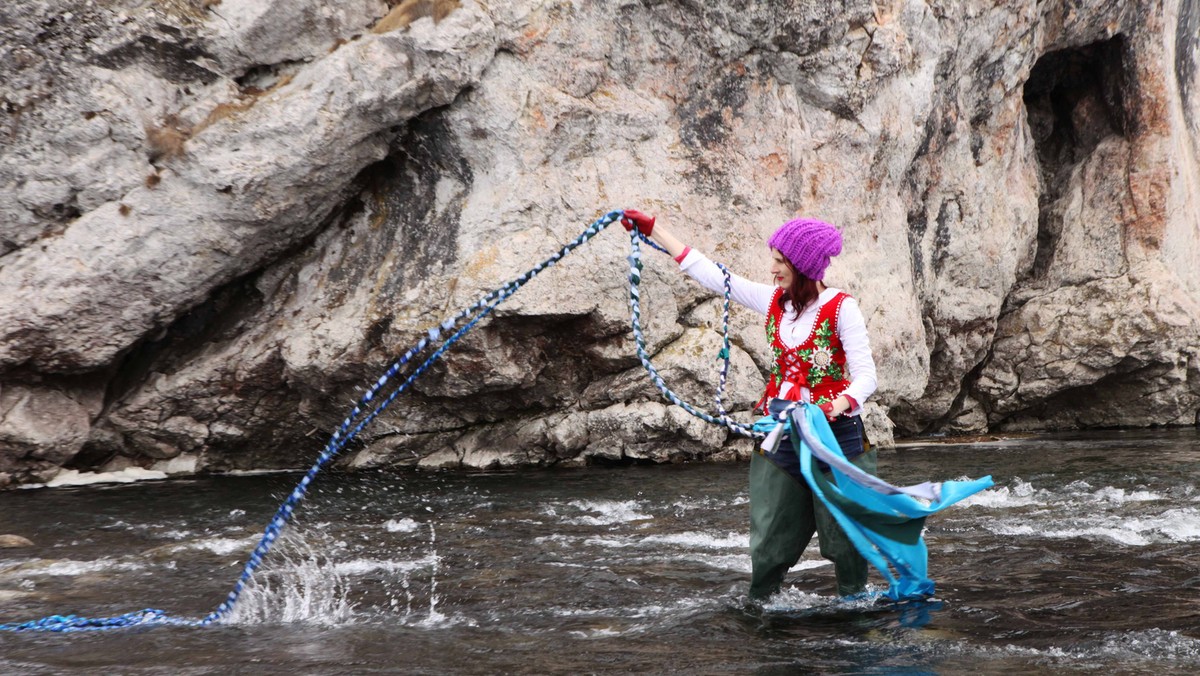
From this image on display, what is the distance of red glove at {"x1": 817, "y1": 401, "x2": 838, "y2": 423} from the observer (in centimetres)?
589

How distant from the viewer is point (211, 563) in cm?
856

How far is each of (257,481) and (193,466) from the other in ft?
5.03

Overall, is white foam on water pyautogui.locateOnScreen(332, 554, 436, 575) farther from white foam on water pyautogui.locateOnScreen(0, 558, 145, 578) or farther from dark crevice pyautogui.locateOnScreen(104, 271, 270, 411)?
dark crevice pyautogui.locateOnScreen(104, 271, 270, 411)

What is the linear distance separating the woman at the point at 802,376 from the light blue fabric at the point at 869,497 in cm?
13

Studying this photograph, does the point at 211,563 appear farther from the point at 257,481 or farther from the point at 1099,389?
the point at 1099,389

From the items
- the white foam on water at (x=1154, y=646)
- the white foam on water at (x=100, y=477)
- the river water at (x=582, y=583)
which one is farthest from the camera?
the white foam on water at (x=100, y=477)

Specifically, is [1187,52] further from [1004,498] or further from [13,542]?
[13,542]

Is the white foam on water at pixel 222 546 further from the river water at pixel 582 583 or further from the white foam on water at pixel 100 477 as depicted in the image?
the white foam on water at pixel 100 477

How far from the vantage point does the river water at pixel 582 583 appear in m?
5.50

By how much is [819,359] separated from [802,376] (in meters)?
0.15

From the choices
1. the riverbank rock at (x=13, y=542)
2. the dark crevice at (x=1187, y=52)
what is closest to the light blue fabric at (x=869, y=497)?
the riverbank rock at (x=13, y=542)

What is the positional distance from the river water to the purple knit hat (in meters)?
2.07

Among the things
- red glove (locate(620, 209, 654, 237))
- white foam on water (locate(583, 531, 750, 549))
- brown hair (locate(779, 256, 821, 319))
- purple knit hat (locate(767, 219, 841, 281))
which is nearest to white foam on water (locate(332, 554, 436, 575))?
white foam on water (locate(583, 531, 750, 549))

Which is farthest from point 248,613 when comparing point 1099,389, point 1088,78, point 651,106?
point 1088,78
